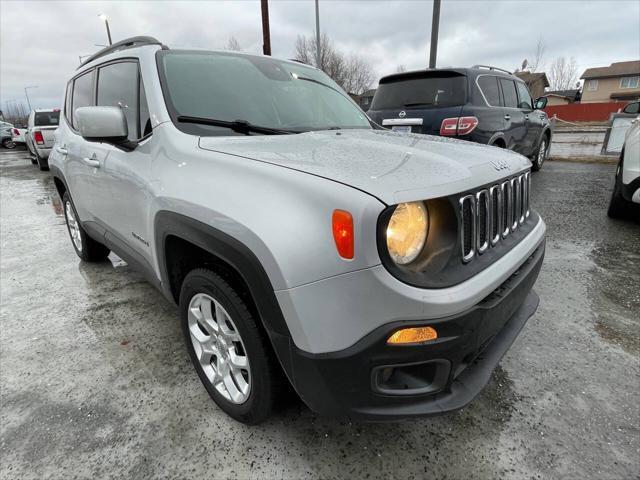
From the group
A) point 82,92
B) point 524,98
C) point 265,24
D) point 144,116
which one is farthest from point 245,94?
point 265,24

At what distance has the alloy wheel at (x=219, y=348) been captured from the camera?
1808 mm

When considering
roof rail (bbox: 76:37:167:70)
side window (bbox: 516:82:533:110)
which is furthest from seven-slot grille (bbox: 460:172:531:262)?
side window (bbox: 516:82:533:110)

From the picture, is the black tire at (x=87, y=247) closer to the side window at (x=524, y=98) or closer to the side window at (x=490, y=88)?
the side window at (x=490, y=88)

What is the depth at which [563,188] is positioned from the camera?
7242 millimetres

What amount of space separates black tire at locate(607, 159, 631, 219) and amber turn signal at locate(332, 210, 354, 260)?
511cm

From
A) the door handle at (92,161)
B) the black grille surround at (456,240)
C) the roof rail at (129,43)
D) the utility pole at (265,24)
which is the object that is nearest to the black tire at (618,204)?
the black grille surround at (456,240)

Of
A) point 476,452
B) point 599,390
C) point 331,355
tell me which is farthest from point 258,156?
point 599,390

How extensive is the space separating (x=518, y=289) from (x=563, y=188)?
22.0 feet

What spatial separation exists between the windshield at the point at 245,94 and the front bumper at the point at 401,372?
1302 millimetres

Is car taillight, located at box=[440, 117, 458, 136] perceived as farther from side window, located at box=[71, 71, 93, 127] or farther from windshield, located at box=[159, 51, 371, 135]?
side window, located at box=[71, 71, 93, 127]

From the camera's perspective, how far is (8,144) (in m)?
22.4

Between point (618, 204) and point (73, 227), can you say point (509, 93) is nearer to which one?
point (618, 204)

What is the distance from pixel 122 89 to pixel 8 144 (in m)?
26.2

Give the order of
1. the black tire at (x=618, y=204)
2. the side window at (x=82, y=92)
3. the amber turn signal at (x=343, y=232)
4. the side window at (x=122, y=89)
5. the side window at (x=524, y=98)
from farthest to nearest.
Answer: the side window at (x=524, y=98) → the black tire at (x=618, y=204) → the side window at (x=82, y=92) → the side window at (x=122, y=89) → the amber turn signal at (x=343, y=232)
